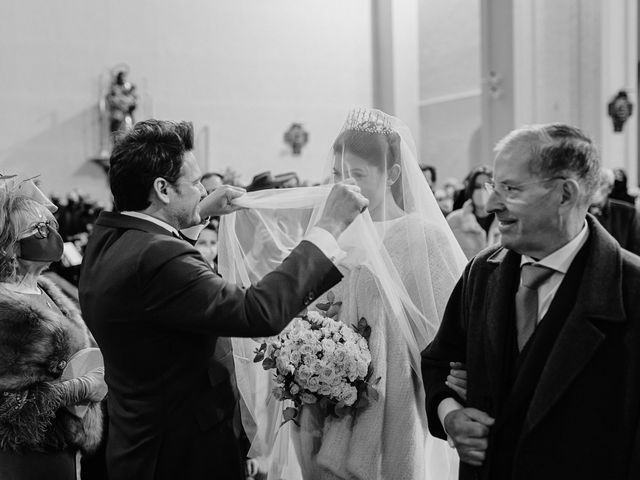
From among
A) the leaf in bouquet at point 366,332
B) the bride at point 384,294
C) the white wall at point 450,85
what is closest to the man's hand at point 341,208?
the bride at point 384,294

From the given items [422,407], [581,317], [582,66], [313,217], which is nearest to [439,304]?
[422,407]

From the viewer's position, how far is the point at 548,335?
182cm

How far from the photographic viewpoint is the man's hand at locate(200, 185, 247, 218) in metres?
2.72

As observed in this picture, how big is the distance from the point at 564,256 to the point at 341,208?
67 cm

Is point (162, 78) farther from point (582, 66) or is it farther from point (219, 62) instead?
point (582, 66)

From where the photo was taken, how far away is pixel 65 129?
43.0 feet

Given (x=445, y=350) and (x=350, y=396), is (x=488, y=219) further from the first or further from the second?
(x=445, y=350)

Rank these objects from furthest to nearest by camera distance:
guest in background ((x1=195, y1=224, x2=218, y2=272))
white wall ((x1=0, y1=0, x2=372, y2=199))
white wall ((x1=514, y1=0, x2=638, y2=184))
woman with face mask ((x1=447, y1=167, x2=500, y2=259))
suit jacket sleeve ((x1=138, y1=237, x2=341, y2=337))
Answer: white wall ((x1=0, y1=0, x2=372, y2=199))
white wall ((x1=514, y1=0, x2=638, y2=184))
woman with face mask ((x1=447, y1=167, x2=500, y2=259))
guest in background ((x1=195, y1=224, x2=218, y2=272))
suit jacket sleeve ((x1=138, y1=237, x2=341, y2=337))

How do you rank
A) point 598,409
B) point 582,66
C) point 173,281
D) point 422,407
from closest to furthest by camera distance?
point 598,409
point 173,281
point 422,407
point 582,66

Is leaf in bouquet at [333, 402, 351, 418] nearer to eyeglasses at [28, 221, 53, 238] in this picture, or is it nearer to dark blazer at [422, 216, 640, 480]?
dark blazer at [422, 216, 640, 480]

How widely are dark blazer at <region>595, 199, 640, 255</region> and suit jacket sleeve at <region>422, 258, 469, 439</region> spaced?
418cm

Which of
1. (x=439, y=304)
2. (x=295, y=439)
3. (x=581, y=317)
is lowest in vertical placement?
(x=295, y=439)

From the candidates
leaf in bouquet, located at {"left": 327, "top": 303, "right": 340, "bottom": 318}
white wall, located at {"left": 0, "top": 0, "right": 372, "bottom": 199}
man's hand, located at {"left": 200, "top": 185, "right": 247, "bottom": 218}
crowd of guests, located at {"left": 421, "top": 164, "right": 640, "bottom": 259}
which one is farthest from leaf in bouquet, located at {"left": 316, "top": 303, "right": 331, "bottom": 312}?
white wall, located at {"left": 0, "top": 0, "right": 372, "bottom": 199}

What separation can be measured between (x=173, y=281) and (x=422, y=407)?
1041mm
